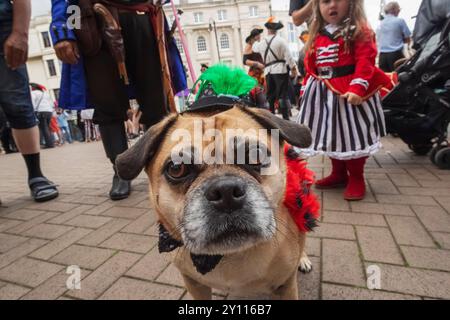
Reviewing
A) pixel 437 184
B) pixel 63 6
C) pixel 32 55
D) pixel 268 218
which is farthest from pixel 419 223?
pixel 32 55

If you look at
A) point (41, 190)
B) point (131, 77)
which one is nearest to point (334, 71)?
point (131, 77)

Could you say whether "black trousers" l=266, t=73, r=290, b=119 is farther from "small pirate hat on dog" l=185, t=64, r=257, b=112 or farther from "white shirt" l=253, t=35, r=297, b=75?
"small pirate hat on dog" l=185, t=64, r=257, b=112

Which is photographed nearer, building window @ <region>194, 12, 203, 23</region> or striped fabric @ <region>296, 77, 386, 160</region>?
striped fabric @ <region>296, 77, 386, 160</region>

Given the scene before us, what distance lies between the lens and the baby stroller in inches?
125

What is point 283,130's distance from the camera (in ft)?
4.64

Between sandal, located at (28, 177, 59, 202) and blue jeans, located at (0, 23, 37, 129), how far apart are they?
2.28 ft

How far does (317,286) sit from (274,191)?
0.69 metres

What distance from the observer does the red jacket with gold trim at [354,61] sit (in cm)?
245

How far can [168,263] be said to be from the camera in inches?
74.4

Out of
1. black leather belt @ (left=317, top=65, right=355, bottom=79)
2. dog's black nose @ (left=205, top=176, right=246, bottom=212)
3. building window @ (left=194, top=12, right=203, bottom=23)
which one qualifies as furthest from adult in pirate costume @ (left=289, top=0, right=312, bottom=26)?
building window @ (left=194, top=12, right=203, bottom=23)

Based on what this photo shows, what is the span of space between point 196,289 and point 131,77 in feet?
7.60

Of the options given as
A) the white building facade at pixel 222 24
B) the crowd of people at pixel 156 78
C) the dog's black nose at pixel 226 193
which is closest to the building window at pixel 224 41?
the white building facade at pixel 222 24

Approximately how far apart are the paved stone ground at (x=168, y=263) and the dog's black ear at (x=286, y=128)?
0.83m

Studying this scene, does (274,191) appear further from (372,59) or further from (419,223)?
(372,59)
